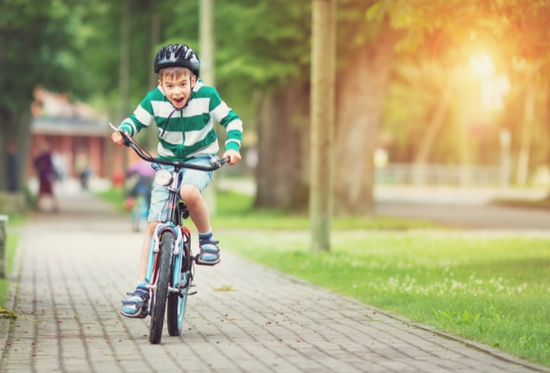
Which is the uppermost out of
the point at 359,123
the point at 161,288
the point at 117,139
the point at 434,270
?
the point at 359,123

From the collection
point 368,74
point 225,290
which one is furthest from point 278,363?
point 368,74

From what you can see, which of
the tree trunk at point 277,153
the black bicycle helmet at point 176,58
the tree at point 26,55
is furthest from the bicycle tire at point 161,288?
the tree trunk at point 277,153

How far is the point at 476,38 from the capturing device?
13750 mm

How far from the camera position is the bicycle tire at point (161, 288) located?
777 cm

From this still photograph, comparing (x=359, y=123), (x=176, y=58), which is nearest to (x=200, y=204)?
(x=176, y=58)

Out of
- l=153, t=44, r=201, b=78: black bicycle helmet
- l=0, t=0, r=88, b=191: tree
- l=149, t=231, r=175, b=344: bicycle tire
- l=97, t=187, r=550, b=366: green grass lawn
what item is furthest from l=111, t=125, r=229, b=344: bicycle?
l=0, t=0, r=88, b=191: tree

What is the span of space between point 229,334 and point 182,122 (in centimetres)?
157

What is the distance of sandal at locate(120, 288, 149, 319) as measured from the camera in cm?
796

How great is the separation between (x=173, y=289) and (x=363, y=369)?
1.58 m

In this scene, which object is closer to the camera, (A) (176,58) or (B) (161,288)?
(B) (161,288)

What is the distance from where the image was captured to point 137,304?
7965 mm

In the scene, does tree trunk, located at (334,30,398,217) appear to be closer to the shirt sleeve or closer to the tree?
the tree

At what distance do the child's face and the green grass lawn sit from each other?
2.58 m

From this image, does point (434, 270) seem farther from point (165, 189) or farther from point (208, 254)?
point (165, 189)
